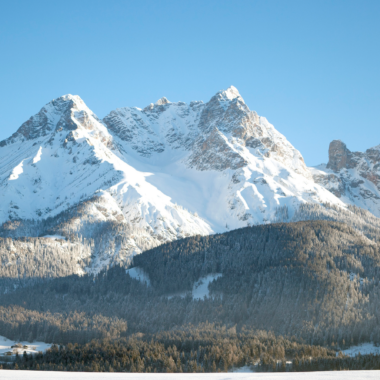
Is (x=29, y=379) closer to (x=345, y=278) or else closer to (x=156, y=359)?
(x=156, y=359)

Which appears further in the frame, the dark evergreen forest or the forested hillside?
the forested hillside

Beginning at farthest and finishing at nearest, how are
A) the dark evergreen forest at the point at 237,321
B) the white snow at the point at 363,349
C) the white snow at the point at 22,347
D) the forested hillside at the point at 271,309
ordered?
1. the forested hillside at the point at 271,309
2. the white snow at the point at 22,347
3. the white snow at the point at 363,349
4. the dark evergreen forest at the point at 237,321

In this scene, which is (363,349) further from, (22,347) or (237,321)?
(22,347)

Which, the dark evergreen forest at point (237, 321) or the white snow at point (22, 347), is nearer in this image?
the dark evergreen forest at point (237, 321)

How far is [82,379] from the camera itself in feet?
237

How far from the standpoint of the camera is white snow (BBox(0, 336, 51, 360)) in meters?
144

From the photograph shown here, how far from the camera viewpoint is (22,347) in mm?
149375

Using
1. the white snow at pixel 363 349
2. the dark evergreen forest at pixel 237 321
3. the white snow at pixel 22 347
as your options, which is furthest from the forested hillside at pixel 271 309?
the white snow at pixel 22 347

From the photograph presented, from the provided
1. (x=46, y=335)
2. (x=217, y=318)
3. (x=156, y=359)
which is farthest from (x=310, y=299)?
(x=46, y=335)

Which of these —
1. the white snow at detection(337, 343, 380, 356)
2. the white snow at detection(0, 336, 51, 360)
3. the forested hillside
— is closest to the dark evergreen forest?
the forested hillside

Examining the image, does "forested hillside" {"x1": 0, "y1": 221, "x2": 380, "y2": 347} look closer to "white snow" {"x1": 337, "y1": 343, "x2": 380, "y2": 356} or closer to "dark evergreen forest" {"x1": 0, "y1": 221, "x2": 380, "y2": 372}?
"dark evergreen forest" {"x1": 0, "y1": 221, "x2": 380, "y2": 372}

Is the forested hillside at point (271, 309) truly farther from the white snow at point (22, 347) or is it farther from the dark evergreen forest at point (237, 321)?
the white snow at point (22, 347)

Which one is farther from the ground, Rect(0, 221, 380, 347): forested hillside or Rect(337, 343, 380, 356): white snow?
Rect(0, 221, 380, 347): forested hillside

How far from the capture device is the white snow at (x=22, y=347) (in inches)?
5655
